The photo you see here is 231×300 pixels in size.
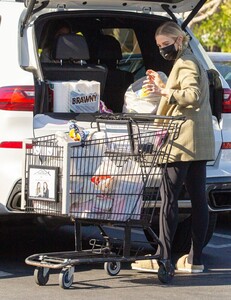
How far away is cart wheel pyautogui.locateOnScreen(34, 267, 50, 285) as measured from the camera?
6.96 m

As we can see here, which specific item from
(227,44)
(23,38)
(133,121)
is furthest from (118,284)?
(227,44)

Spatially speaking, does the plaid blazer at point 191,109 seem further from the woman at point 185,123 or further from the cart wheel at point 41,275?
the cart wheel at point 41,275

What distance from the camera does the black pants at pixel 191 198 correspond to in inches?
285

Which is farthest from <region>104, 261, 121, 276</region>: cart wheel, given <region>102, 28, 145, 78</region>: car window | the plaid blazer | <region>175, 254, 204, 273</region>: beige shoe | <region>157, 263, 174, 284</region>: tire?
<region>102, 28, 145, 78</region>: car window

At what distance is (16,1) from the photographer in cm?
771

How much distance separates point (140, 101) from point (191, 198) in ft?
2.73

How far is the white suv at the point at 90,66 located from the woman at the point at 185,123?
0.30 meters

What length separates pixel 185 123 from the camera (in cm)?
723

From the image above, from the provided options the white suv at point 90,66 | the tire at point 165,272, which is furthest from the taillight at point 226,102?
the tire at point 165,272

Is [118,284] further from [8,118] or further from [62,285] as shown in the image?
[8,118]

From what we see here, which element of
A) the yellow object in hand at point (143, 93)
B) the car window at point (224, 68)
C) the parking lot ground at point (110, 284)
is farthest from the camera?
the car window at point (224, 68)

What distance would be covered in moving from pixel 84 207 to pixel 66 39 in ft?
5.41

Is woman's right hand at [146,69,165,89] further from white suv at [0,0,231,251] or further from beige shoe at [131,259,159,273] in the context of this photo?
beige shoe at [131,259,159,273]

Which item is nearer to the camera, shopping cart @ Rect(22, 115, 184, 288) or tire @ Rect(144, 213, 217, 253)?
shopping cart @ Rect(22, 115, 184, 288)
